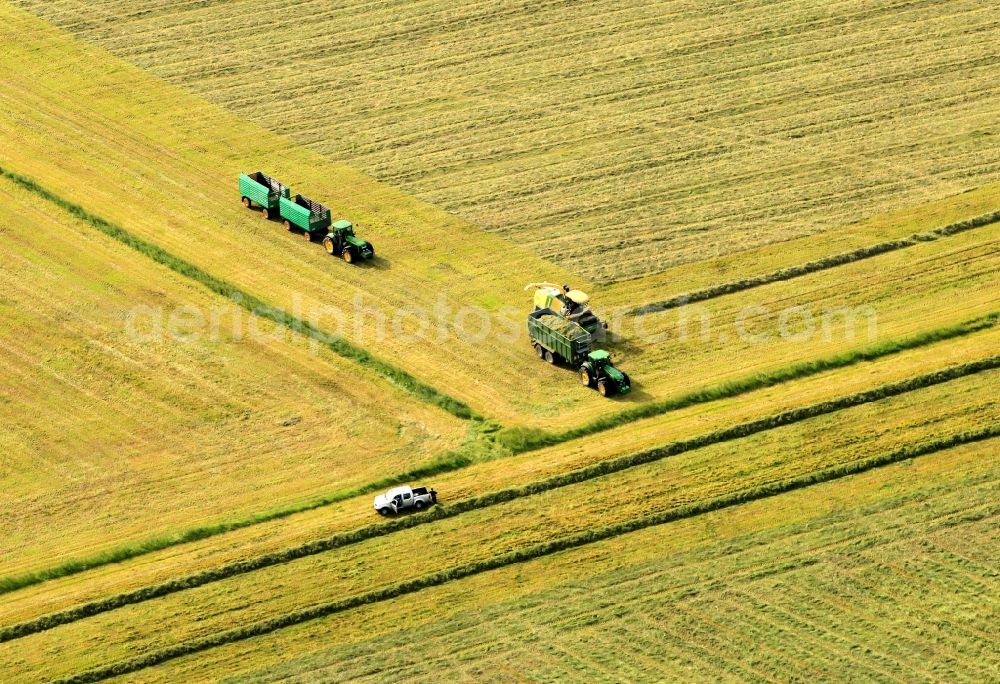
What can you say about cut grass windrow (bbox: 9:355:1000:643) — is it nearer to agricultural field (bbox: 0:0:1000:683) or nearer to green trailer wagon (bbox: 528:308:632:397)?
agricultural field (bbox: 0:0:1000:683)

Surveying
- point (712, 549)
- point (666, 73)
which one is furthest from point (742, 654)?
point (666, 73)

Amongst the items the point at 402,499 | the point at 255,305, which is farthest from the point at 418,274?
the point at 402,499

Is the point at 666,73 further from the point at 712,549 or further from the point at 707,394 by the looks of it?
the point at 712,549

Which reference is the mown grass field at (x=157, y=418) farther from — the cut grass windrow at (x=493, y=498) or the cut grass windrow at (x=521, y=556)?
the cut grass windrow at (x=521, y=556)

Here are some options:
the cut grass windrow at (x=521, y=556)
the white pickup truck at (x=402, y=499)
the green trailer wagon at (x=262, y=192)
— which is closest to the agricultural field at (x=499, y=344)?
the cut grass windrow at (x=521, y=556)

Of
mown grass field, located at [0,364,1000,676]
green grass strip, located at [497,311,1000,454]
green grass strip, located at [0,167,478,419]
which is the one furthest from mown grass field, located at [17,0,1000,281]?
mown grass field, located at [0,364,1000,676]

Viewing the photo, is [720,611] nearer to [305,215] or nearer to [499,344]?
[499,344]
